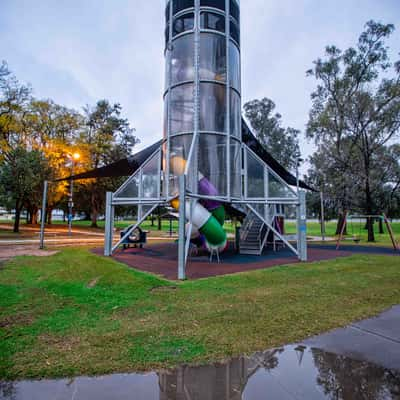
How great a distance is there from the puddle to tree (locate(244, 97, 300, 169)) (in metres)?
35.0

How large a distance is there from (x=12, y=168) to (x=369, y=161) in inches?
1176

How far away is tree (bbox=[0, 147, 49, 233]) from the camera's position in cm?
2348

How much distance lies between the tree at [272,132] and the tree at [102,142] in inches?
671

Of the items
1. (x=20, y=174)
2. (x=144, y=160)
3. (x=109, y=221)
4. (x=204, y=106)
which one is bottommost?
(x=109, y=221)

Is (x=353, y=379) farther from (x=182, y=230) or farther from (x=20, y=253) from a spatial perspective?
(x=20, y=253)

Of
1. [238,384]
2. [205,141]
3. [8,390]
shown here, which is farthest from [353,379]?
Answer: [205,141]

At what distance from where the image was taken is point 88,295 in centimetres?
545

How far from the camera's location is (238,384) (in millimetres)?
2549

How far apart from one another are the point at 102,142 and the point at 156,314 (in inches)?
1274

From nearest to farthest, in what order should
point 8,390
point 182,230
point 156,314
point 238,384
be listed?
point 8,390, point 238,384, point 156,314, point 182,230

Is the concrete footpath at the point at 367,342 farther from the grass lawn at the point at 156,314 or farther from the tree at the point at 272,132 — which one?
the tree at the point at 272,132

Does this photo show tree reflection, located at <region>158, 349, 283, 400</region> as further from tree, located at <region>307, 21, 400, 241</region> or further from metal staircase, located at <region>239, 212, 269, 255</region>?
tree, located at <region>307, 21, 400, 241</region>

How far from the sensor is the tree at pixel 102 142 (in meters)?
32.6

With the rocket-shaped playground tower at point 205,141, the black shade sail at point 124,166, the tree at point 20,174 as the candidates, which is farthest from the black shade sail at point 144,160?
the tree at point 20,174
